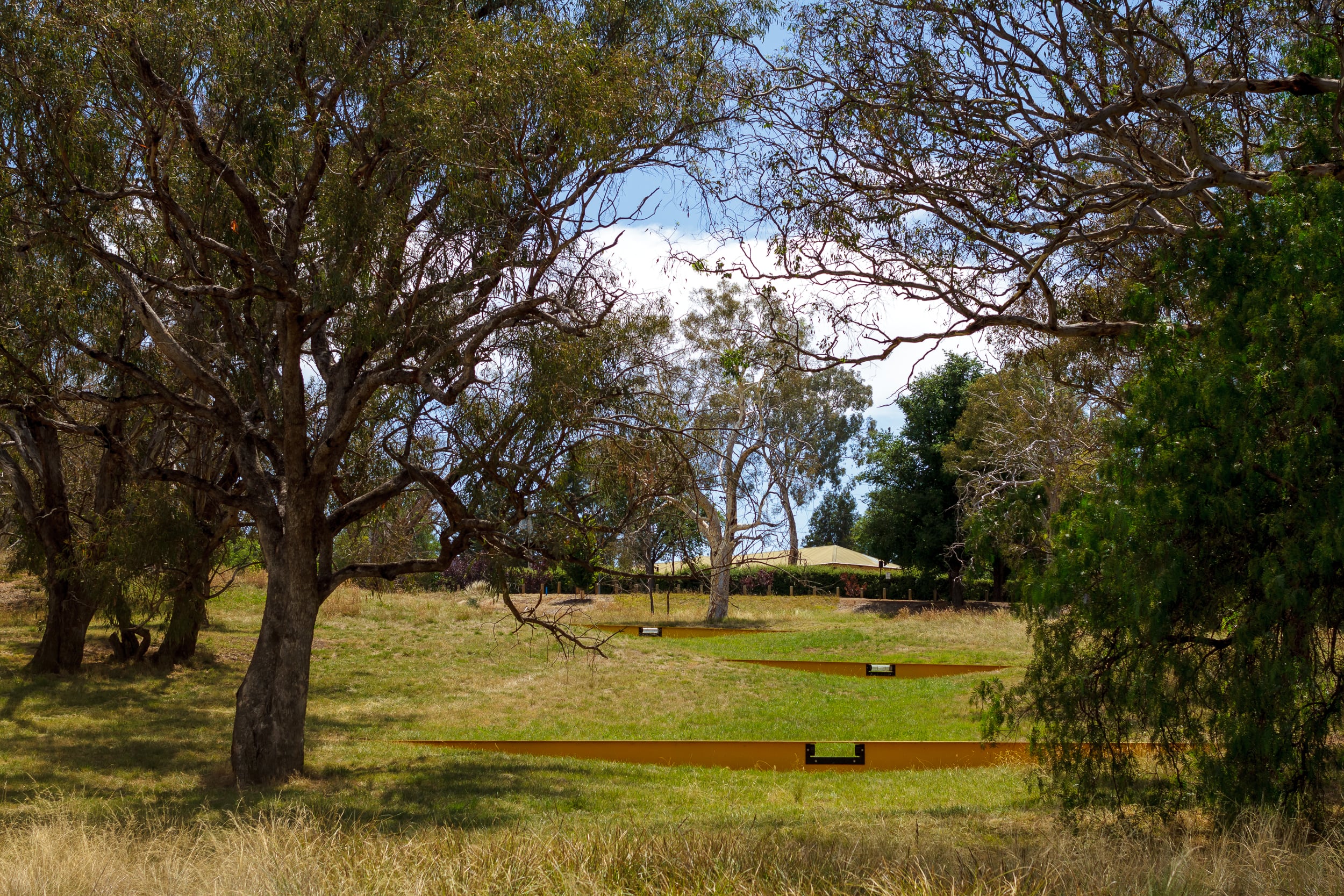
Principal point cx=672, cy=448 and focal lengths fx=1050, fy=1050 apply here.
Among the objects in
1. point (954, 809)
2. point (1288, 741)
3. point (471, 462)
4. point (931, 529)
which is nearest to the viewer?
→ point (1288, 741)

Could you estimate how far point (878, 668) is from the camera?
776 inches

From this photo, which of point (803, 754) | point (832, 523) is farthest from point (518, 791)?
point (832, 523)

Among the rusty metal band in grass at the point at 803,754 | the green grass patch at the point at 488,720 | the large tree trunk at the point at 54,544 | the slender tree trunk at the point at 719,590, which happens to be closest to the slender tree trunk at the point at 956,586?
the slender tree trunk at the point at 719,590

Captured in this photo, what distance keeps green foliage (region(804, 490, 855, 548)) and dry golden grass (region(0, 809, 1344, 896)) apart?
6693 cm

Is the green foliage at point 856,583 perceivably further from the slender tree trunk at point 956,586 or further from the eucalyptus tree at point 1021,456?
the eucalyptus tree at point 1021,456

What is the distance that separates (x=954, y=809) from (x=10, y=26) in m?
10.1

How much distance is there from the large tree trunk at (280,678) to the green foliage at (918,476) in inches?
1293

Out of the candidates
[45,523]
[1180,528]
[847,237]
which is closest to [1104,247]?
[847,237]

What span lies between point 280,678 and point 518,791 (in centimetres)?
251

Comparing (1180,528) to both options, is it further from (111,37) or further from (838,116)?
(111,37)

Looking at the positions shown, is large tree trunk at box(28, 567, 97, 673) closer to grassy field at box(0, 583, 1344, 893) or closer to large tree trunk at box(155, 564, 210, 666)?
grassy field at box(0, 583, 1344, 893)

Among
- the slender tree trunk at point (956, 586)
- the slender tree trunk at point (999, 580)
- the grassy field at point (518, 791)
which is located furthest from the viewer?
the slender tree trunk at point (999, 580)

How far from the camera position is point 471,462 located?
9750mm

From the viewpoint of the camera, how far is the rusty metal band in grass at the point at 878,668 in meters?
19.8
